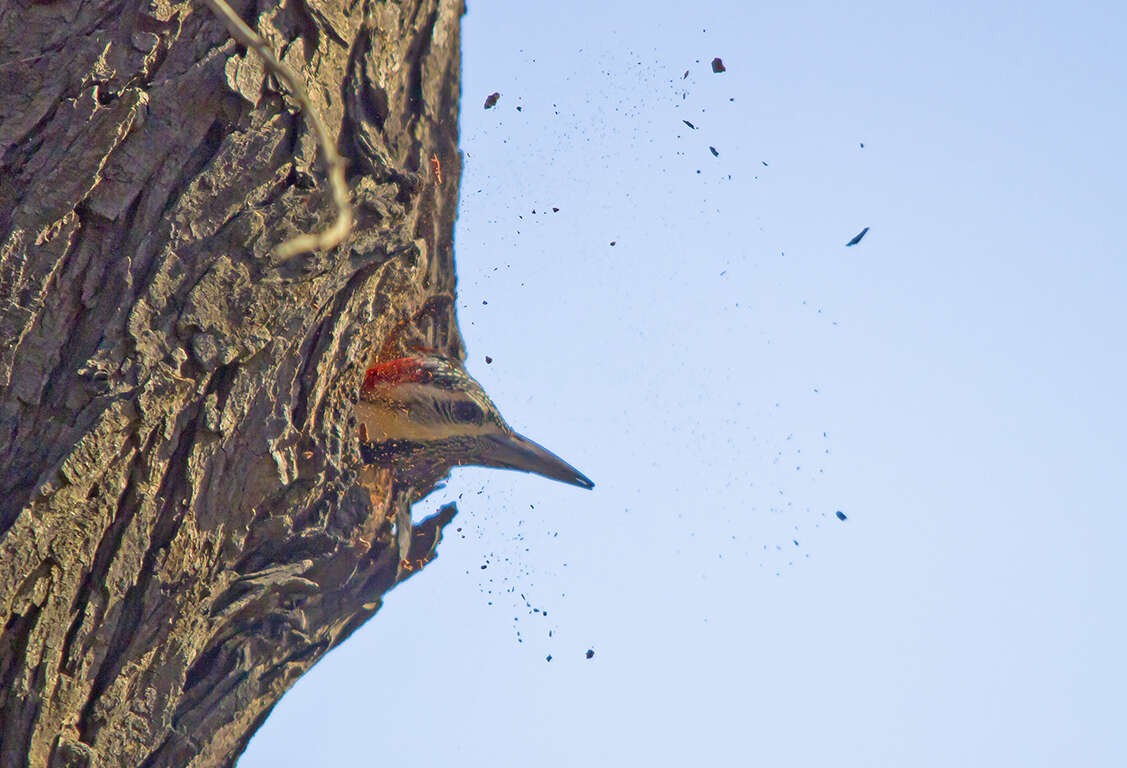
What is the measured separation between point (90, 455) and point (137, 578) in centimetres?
34

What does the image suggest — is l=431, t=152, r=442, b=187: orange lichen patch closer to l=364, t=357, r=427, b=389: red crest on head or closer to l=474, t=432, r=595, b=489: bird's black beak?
l=364, t=357, r=427, b=389: red crest on head

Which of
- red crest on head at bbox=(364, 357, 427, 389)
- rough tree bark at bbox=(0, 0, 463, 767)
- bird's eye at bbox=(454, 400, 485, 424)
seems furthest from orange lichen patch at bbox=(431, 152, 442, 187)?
bird's eye at bbox=(454, 400, 485, 424)

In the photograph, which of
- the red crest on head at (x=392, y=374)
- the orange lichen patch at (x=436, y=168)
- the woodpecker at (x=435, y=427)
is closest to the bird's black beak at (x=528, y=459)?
the woodpecker at (x=435, y=427)

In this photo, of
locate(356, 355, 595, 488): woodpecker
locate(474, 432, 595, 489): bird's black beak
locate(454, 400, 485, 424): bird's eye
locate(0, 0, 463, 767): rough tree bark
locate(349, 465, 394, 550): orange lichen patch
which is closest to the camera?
locate(0, 0, 463, 767): rough tree bark

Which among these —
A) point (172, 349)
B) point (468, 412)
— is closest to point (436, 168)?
point (468, 412)

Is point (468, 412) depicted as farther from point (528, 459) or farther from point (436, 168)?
point (436, 168)

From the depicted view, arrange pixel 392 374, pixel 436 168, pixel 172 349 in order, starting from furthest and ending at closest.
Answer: pixel 392 374 < pixel 436 168 < pixel 172 349

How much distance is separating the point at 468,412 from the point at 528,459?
28 cm

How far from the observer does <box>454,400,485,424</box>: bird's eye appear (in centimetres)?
365

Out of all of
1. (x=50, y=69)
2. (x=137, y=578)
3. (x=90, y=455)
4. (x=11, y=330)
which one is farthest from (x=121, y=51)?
(x=137, y=578)

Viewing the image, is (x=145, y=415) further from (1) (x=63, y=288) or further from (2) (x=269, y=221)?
(2) (x=269, y=221)

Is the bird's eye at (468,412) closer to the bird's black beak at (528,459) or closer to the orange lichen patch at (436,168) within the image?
the bird's black beak at (528,459)

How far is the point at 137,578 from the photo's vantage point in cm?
245

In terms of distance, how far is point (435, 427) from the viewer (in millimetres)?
3586
